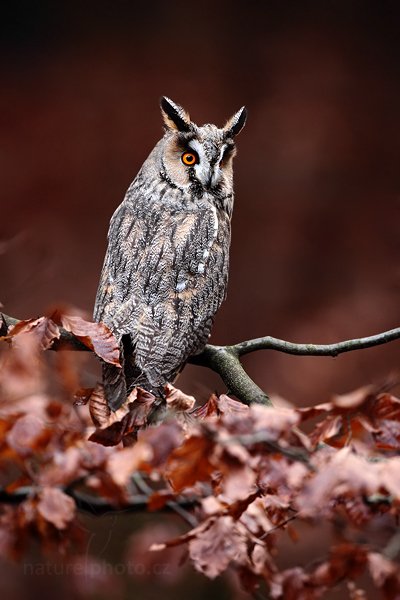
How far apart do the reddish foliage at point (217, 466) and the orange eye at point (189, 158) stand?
4.03 feet

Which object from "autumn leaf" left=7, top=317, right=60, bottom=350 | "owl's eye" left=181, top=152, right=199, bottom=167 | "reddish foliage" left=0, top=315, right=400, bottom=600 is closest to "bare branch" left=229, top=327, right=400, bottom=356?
"reddish foliage" left=0, top=315, right=400, bottom=600

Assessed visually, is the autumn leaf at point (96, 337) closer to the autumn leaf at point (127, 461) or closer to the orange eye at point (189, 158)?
the autumn leaf at point (127, 461)

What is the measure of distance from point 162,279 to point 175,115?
27.4 inches

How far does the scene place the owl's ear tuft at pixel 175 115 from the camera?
3186mm

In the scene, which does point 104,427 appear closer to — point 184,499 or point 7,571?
point 184,499

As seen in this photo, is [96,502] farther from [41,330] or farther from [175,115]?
[175,115]

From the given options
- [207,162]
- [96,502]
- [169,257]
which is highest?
[207,162]

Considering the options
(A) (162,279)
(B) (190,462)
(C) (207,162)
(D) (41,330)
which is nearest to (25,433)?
(B) (190,462)

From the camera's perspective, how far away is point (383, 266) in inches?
202

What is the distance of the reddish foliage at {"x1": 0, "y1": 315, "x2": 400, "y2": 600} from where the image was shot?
1.44 meters

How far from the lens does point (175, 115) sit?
3.21 m

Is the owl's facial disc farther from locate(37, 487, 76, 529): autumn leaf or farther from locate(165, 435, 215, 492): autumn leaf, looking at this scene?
locate(165, 435, 215, 492): autumn leaf

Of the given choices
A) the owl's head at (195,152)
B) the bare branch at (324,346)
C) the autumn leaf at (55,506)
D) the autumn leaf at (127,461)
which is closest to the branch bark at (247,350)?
the bare branch at (324,346)

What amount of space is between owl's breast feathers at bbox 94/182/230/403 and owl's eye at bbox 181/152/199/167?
0.37 feet
